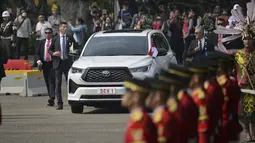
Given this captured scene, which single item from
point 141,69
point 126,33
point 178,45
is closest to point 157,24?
point 178,45

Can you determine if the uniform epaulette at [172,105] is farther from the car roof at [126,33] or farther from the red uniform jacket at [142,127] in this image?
the car roof at [126,33]

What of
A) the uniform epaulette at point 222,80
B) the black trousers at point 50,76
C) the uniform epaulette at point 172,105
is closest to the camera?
the uniform epaulette at point 172,105

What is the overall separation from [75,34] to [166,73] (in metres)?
20.6

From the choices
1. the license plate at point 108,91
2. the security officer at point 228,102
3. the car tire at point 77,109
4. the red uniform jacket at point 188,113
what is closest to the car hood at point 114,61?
the license plate at point 108,91

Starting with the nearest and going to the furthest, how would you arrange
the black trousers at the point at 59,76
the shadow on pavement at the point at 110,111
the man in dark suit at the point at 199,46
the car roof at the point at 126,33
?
the shadow on pavement at the point at 110,111, the black trousers at the point at 59,76, the car roof at the point at 126,33, the man in dark suit at the point at 199,46

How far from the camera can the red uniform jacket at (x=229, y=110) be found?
451 inches

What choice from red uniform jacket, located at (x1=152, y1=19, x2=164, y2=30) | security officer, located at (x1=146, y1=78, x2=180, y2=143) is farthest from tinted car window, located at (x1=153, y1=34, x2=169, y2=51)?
security officer, located at (x1=146, y1=78, x2=180, y2=143)

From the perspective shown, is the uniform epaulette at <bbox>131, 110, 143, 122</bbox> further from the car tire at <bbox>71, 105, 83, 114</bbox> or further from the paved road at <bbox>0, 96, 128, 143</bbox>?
the car tire at <bbox>71, 105, 83, 114</bbox>

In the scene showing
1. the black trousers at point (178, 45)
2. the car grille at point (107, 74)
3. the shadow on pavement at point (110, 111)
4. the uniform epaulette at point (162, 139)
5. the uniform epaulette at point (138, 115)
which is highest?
the uniform epaulette at point (138, 115)

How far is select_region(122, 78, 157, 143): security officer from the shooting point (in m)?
8.32

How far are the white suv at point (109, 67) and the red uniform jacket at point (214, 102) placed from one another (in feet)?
26.1

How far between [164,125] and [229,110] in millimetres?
3438

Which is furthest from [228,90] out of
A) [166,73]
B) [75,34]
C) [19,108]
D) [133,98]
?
[75,34]

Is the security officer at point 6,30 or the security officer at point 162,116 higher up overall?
the security officer at point 162,116
